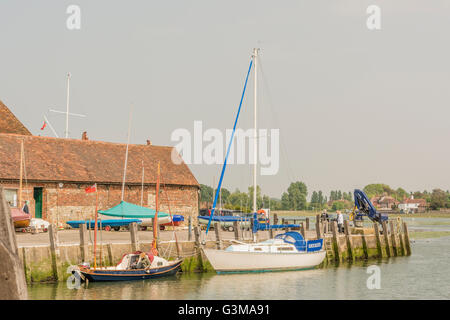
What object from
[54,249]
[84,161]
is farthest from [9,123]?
[54,249]

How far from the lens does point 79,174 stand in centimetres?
4291

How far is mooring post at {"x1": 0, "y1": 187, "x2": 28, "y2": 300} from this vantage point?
316cm

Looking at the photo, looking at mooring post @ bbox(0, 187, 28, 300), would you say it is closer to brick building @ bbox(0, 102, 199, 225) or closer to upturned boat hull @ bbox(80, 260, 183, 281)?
upturned boat hull @ bbox(80, 260, 183, 281)

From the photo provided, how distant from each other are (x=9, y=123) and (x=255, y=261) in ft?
97.9

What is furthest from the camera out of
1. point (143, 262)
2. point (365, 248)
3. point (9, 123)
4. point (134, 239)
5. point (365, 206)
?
point (9, 123)

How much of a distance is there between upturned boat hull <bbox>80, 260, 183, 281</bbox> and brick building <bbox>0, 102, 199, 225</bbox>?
1741 centimetres

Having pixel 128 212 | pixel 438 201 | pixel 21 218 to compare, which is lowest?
pixel 438 201

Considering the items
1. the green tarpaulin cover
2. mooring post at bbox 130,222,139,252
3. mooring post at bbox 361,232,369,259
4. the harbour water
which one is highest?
the green tarpaulin cover

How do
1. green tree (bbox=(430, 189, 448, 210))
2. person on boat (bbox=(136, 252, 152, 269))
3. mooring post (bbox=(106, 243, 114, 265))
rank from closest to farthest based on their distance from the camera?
person on boat (bbox=(136, 252, 152, 269)), mooring post (bbox=(106, 243, 114, 265)), green tree (bbox=(430, 189, 448, 210))

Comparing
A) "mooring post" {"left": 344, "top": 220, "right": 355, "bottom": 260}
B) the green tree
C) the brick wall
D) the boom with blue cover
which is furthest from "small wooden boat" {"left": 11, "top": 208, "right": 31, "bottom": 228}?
the green tree

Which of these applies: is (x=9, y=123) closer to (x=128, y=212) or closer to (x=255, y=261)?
(x=128, y=212)

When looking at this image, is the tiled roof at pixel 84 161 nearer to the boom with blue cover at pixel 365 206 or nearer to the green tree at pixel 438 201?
the boom with blue cover at pixel 365 206
